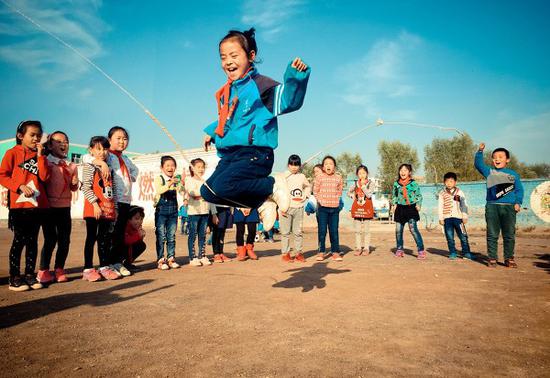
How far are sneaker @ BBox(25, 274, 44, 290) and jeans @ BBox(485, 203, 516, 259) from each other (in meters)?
7.59

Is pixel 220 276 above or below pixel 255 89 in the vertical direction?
below

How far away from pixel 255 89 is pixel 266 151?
595 millimetres

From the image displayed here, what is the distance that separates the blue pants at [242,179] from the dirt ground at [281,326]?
3.85 ft

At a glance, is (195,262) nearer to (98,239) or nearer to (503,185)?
(98,239)

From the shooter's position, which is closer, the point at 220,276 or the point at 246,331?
the point at 246,331

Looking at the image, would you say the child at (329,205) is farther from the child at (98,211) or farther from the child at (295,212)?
the child at (98,211)

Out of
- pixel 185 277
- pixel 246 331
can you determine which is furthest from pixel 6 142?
pixel 246 331

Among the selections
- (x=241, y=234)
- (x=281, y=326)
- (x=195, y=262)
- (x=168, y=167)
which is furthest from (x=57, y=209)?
(x=281, y=326)

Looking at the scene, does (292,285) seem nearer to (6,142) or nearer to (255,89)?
(255,89)

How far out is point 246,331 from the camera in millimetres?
3066

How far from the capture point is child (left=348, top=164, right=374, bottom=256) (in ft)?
28.2

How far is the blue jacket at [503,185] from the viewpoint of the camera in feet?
21.6

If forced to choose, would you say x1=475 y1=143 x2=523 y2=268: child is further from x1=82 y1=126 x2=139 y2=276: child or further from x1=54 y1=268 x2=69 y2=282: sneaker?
x1=54 y1=268 x2=69 y2=282: sneaker

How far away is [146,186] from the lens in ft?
83.4
